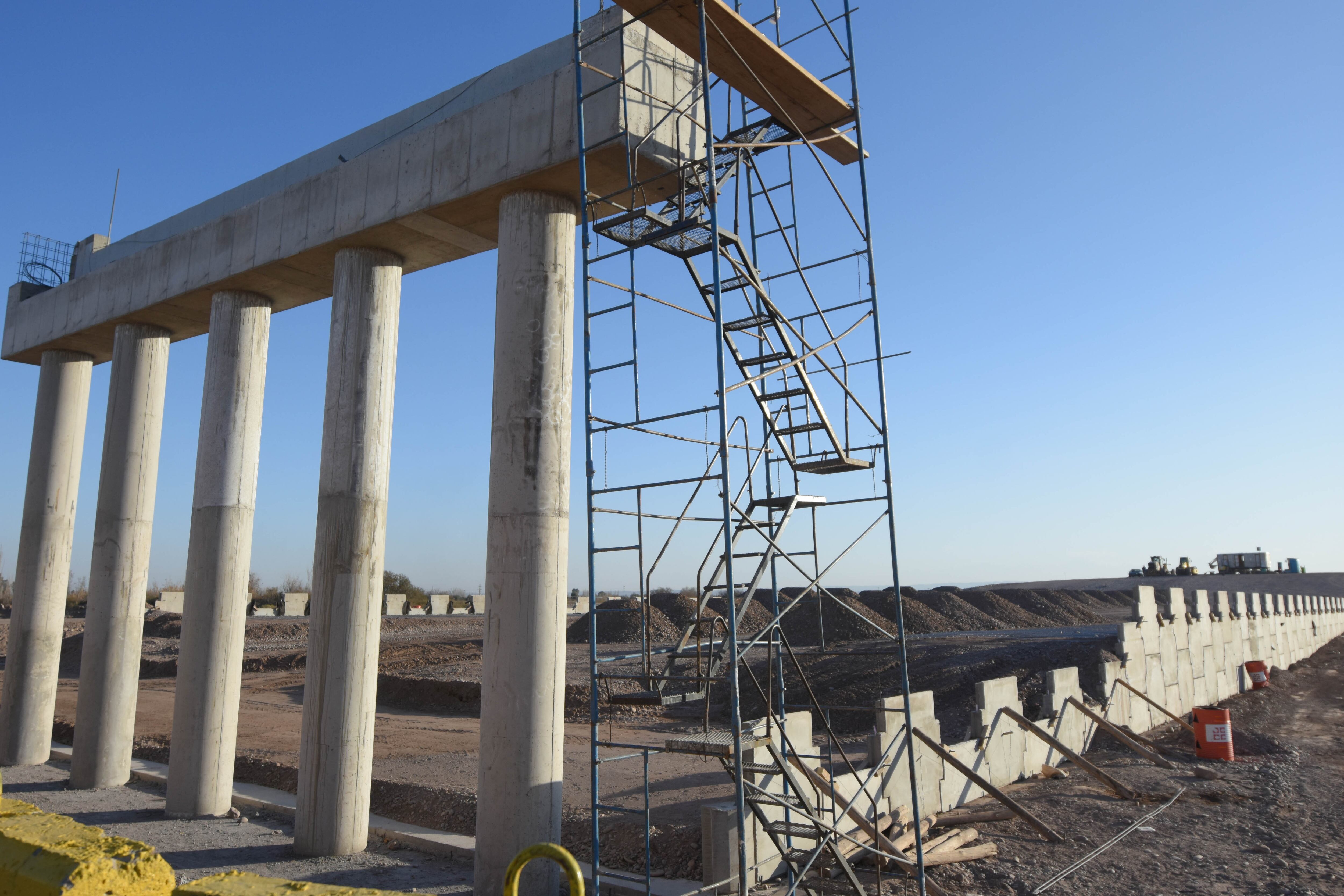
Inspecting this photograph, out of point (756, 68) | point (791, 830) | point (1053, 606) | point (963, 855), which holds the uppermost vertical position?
point (756, 68)

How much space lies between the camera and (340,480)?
1002 cm

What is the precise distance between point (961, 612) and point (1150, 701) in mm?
27611

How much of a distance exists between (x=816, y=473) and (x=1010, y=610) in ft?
132

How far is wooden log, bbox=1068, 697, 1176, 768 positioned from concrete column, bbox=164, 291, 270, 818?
13.1 meters

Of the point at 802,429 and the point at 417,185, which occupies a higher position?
the point at 417,185

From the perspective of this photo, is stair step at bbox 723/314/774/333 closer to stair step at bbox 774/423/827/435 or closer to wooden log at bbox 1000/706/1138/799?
stair step at bbox 774/423/827/435

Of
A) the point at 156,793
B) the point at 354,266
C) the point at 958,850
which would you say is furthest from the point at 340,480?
the point at 958,850

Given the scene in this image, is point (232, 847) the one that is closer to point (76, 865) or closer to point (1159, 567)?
point (76, 865)

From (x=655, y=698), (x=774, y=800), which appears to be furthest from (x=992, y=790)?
(x=655, y=698)

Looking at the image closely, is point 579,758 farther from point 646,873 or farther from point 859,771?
point 646,873

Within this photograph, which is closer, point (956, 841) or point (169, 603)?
point (956, 841)

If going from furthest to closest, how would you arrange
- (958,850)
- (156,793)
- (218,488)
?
(156,793), (218,488), (958,850)

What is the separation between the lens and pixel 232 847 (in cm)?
985

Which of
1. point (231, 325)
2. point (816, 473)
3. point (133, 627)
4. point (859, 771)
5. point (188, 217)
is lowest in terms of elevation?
point (859, 771)
